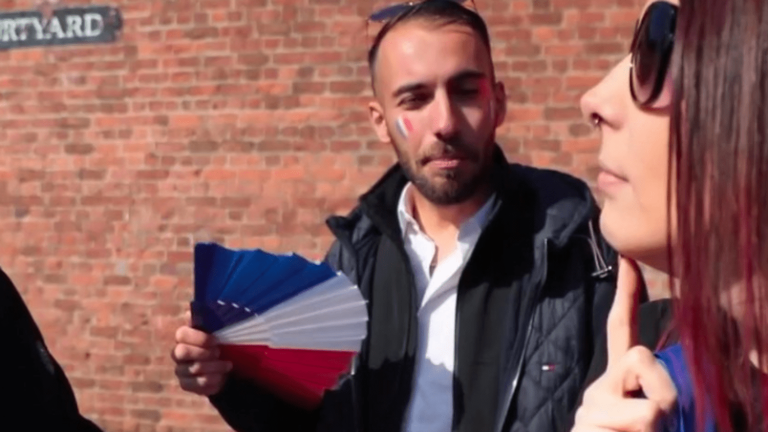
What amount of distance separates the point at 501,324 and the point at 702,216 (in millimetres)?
1327

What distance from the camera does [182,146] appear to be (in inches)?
237

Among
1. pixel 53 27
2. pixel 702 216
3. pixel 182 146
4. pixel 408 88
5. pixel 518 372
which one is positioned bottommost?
pixel 518 372

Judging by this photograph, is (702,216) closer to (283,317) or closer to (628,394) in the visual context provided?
(628,394)

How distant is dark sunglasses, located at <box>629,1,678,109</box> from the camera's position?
1.37 metres

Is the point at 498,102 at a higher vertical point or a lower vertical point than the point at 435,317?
higher

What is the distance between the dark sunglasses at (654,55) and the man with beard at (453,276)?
46.5 inches

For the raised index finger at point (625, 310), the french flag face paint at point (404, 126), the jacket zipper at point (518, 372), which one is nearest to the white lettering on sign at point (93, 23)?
the french flag face paint at point (404, 126)

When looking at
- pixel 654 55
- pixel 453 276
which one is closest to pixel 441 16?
pixel 453 276

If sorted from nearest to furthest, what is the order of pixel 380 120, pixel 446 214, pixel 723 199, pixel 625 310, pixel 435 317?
pixel 723 199 → pixel 625 310 → pixel 435 317 → pixel 446 214 → pixel 380 120

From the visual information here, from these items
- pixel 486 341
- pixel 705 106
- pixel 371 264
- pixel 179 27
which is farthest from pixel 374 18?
pixel 179 27

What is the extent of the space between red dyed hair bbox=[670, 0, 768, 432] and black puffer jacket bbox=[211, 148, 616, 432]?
113cm

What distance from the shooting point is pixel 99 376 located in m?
6.34

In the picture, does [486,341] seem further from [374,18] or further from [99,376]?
[99,376]

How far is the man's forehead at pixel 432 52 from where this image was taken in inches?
108
